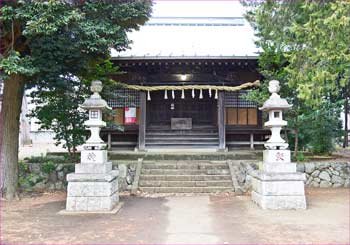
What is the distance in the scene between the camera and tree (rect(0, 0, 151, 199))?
7.52 meters

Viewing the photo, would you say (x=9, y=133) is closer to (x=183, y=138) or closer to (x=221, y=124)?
(x=183, y=138)

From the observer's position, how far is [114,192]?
9086 millimetres

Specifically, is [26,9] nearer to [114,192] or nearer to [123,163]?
[114,192]

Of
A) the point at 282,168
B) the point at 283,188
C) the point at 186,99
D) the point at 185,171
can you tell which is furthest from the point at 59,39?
the point at 186,99

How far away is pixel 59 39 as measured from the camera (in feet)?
28.8

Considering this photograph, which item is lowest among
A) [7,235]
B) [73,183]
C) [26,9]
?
[7,235]

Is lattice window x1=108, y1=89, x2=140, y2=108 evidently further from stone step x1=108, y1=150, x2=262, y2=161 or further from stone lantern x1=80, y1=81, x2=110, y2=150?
stone lantern x1=80, y1=81, x2=110, y2=150

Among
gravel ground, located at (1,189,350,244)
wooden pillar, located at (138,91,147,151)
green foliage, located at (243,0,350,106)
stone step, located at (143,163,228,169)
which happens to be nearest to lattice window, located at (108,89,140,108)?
wooden pillar, located at (138,91,147,151)

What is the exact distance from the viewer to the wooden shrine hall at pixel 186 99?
49.4 feet

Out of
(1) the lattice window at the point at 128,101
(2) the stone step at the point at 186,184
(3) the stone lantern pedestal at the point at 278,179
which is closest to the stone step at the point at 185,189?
(2) the stone step at the point at 186,184

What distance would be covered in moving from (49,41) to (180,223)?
5303 millimetres

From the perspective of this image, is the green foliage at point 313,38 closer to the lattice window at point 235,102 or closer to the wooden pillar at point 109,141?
the lattice window at point 235,102

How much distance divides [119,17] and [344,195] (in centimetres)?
795

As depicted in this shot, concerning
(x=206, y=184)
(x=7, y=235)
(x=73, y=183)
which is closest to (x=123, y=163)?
(x=206, y=184)
